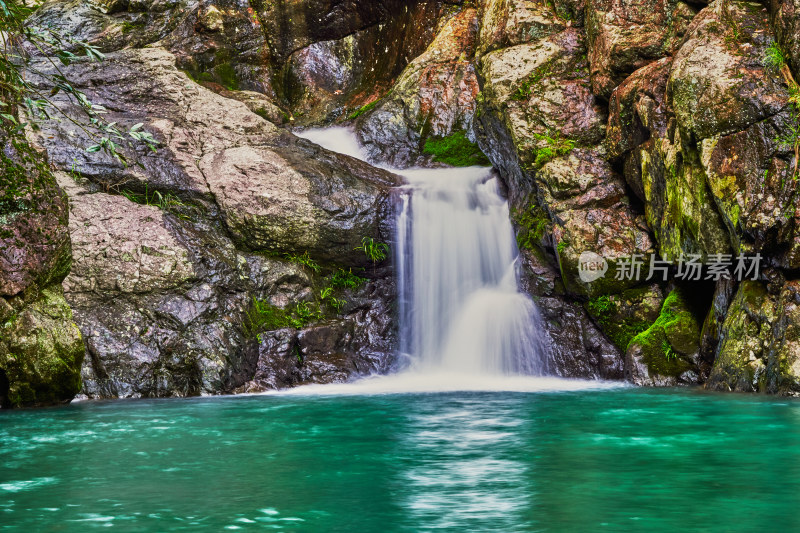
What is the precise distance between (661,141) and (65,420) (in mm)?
7295

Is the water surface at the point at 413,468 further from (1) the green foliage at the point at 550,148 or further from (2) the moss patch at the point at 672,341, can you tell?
(1) the green foliage at the point at 550,148

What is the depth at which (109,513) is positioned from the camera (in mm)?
3215

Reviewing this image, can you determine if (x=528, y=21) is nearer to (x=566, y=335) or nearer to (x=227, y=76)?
(x=566, y=335)

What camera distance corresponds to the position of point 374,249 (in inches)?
459

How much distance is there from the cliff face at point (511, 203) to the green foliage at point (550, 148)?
0.10ft

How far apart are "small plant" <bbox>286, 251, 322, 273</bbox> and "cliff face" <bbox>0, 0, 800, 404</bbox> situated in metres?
0.02

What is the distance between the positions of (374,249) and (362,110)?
4971 mm

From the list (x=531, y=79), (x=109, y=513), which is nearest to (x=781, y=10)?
(x=531, y=79)

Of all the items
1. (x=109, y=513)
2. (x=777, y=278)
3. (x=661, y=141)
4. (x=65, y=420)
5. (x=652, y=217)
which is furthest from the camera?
(x=652, y=217)

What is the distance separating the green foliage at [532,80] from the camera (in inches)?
429

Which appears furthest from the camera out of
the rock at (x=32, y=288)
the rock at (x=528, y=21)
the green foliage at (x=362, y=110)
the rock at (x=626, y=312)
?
the green foliage at (x=362, y=110)

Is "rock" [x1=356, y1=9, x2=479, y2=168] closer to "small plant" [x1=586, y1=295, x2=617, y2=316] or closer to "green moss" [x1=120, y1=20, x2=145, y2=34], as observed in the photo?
"small plant" [x1=586, y1=295, x2=617, y2=316]

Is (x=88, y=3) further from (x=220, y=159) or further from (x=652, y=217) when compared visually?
(x=652, y=217)

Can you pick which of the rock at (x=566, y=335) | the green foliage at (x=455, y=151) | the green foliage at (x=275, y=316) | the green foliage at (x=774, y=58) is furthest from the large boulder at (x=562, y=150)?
the green foliage at (x=275, y=316)
